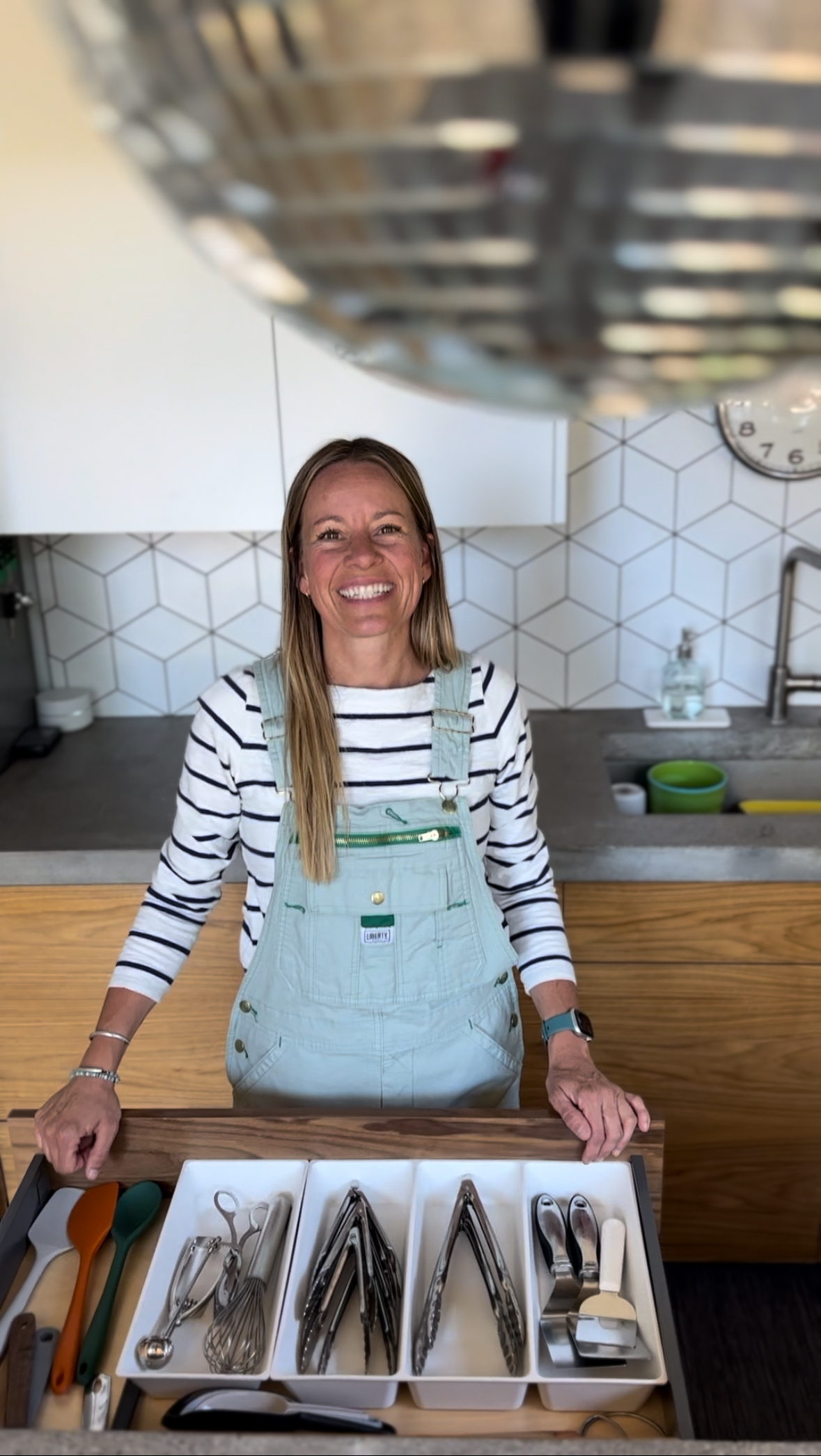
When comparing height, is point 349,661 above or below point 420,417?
below

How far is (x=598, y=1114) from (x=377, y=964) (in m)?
0.32

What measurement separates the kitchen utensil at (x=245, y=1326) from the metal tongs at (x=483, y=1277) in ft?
0.42

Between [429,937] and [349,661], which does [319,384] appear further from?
[429,937]

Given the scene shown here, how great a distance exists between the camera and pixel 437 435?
1886mm

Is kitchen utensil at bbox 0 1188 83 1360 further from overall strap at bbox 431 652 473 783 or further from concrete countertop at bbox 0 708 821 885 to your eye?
concrete countertop at bbox 0 708 821 885

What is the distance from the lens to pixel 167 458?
189 centimetres

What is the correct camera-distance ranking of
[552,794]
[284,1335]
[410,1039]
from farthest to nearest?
[552,794] < [410,1039] < [284,1335]

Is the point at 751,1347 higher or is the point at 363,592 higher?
the point at 363,592

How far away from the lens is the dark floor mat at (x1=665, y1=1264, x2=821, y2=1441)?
5.85 feet

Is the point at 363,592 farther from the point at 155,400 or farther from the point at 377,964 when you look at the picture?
the point at 155,400

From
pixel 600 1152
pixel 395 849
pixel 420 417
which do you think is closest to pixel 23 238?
pixel 420 417

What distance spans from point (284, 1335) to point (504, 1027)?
51 centimetres

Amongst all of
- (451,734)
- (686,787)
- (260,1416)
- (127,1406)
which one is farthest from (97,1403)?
(686,787)

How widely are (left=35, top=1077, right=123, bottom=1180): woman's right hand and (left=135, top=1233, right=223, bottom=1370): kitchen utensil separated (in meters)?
0.13
